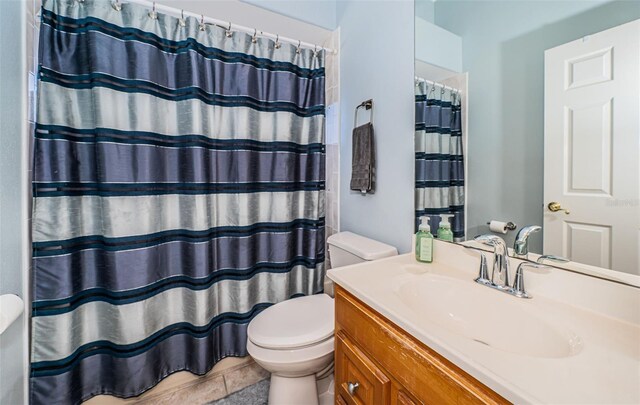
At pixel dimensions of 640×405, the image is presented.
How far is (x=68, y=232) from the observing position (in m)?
1.11

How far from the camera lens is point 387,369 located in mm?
648

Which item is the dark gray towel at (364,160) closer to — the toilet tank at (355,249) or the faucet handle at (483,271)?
the toilet tank at (355,249)

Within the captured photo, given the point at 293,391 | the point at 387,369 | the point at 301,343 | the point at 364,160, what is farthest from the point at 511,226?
the point at 293,391

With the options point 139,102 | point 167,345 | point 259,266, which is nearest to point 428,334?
point 259,266

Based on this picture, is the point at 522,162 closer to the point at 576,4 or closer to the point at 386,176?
the point at 576,4

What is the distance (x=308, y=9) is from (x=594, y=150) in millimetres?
1561

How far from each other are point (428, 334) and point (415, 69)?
1.04 meters

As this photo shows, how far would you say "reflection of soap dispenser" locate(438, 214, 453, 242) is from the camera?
1006mm

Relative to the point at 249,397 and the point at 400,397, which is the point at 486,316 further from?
the point at 249,397

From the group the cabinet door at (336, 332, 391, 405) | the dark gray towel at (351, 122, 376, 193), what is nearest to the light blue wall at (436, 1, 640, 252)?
the dark gray towel at (351, 122, 376, 193)

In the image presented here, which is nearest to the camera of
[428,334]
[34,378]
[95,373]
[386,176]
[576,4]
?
[428,334]

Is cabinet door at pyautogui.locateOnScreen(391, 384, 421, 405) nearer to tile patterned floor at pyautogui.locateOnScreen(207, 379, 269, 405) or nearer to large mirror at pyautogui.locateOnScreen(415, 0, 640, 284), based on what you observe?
large mirror at pyautogui.locateOnScreen(415, 0, 640, 284)

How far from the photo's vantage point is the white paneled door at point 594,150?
23.0 inches

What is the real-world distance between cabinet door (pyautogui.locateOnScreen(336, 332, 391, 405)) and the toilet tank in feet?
1.32
